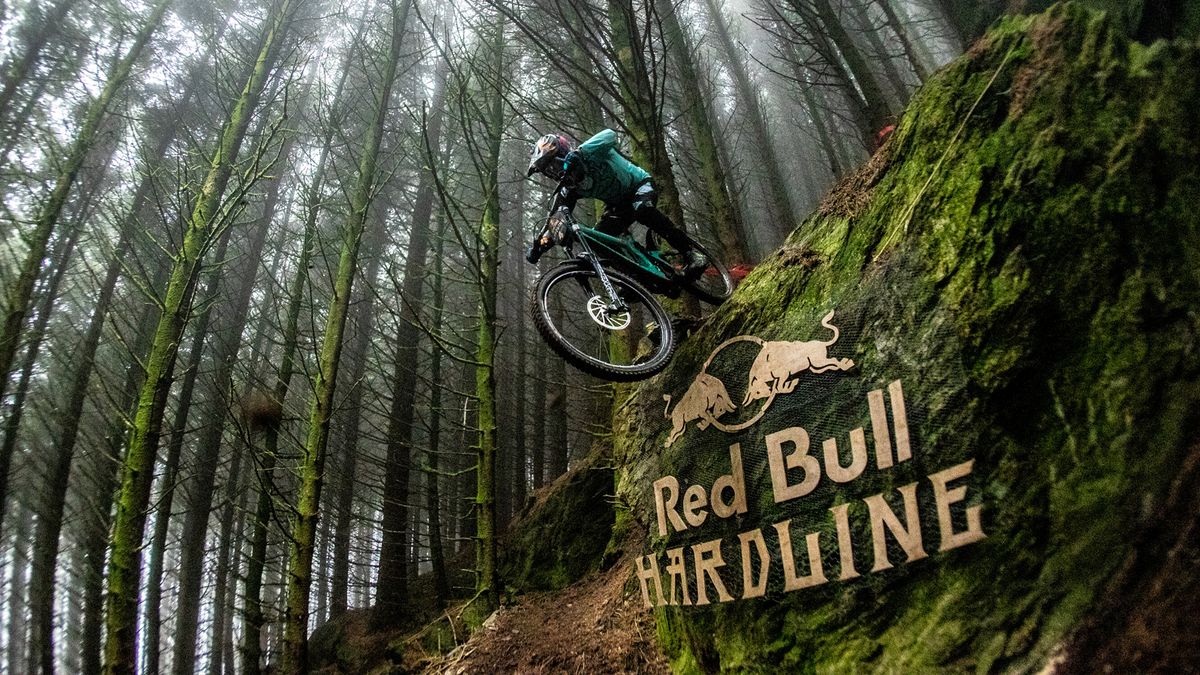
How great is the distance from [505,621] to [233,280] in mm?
16194

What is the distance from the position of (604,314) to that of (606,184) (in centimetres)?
116

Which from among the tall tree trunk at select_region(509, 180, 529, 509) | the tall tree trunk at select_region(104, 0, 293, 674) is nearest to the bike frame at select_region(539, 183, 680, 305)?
the tall tree trunk at select_region(104, 0, 293, 674)

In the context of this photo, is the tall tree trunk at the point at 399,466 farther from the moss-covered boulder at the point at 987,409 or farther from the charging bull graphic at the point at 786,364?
the moss-covered boulder at the point at 987,409

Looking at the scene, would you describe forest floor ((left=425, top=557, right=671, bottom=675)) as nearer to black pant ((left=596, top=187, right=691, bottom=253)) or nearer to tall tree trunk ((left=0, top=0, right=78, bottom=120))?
black pant ((left=596, top=187, right=691, bottom=253))

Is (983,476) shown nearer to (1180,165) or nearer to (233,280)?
(1180,165)

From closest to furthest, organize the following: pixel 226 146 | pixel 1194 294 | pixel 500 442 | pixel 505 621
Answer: pixel 1194 294 < pixel 505 621 < pixel 226 146 < pixel 500 442

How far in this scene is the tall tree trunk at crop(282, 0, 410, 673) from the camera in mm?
5617

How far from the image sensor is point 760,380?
10.8 ft

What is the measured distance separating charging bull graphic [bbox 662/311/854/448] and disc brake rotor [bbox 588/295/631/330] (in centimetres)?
65

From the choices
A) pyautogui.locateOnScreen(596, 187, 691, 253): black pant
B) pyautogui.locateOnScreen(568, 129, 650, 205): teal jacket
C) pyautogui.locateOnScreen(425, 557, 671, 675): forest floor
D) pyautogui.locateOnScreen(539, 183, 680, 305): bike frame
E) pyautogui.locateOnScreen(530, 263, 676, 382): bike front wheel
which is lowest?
pyautogui.locateOnScreen(425, 557, 671, 675): forest floor

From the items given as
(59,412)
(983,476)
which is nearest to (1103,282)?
(983,476)

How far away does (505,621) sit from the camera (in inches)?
185

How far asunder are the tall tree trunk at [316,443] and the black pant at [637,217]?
3.44m

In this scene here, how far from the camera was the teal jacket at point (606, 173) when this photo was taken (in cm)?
415
